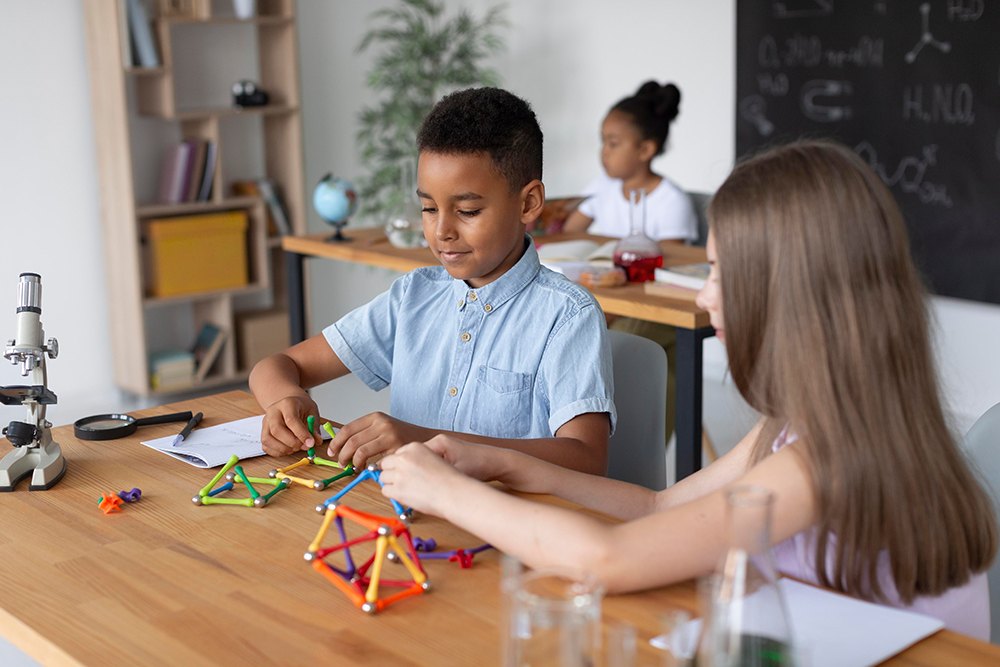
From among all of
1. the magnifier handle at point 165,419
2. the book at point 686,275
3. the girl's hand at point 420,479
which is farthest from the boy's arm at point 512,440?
the book at point 686,275

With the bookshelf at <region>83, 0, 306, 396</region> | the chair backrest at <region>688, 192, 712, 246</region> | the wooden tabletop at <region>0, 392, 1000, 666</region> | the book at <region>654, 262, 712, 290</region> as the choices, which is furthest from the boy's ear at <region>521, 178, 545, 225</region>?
the bookshelf at <region>83, 0, 306, 396</region>

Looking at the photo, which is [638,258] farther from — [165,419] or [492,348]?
[165,419]

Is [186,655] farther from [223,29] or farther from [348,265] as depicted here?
[348,265]

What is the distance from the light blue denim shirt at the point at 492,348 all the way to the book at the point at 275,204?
3.12 meters

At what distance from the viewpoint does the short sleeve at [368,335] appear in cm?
210

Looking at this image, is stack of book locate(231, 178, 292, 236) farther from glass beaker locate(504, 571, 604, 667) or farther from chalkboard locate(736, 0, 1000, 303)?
glass beaker locate(504, 571, 604, 667)

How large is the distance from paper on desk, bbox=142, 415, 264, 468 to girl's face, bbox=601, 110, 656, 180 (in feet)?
8.50

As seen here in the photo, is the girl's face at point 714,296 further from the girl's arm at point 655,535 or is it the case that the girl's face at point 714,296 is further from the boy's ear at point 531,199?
the boy's ear at point 531,199

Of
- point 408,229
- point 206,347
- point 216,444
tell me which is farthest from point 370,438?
point 206,347

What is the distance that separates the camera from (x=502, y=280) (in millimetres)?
1946

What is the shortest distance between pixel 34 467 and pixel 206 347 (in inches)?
138

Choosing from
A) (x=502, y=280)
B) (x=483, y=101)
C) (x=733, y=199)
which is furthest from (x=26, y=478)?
(x=733, y=199)

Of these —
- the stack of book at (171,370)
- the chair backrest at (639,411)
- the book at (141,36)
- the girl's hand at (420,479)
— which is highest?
the book at (141,36)

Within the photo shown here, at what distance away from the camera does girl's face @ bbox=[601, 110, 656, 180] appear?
425 cm
